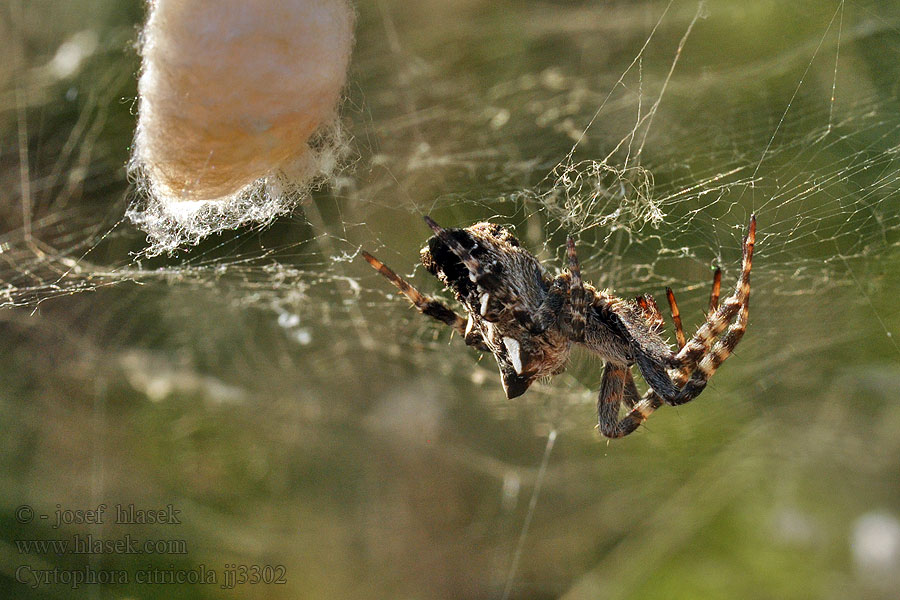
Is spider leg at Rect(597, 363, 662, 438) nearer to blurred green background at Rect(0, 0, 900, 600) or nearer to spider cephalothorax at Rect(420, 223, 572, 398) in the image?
spider cephalothorax at Rect(420, 223, 572, 398)

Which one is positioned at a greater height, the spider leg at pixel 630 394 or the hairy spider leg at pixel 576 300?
the hairy spider leg at pixel 576 300

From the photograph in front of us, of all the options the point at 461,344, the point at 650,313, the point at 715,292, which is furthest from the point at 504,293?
the point at 461,344

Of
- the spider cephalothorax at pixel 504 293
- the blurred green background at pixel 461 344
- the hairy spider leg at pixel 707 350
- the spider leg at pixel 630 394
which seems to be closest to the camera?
the spider cephalothorax at pixel 504 293

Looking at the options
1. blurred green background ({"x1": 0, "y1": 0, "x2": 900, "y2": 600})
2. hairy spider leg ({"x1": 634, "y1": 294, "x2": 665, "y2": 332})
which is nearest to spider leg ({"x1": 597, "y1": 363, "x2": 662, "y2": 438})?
hairy spider leg ({"x1": 634, "y1": 294, "x2": 665, "y2": 332})

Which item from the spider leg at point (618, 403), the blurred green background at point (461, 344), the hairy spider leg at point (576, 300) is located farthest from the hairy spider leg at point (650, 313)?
the blurred green background at point (461, 344)

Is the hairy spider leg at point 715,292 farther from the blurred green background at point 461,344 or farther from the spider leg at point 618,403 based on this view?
the blurred green background at point 461,344

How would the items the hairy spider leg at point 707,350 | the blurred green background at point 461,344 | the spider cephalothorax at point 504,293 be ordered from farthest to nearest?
the blurred green background at point 461,344 < the hairy spider leg at point 707,350 < the spider cephalothorax at point 504,293

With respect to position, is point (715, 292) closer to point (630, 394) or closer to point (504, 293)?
point (630, 394)
